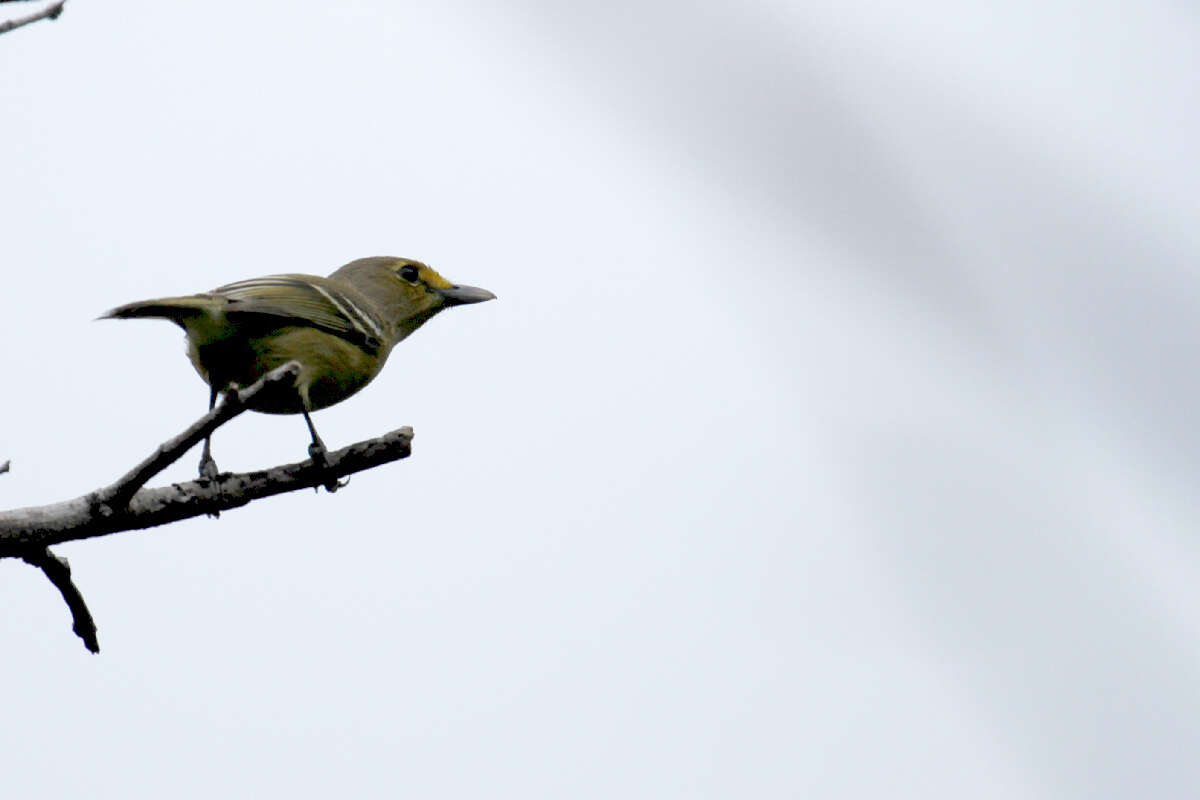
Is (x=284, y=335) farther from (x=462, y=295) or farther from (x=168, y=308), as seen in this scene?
(x=462, y=295)

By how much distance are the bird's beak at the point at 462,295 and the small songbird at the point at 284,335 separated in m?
0.75

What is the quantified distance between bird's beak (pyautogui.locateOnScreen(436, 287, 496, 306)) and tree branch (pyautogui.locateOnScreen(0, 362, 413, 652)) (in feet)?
11.2

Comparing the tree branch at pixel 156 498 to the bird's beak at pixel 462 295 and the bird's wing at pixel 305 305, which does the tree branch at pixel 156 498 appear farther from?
the bird's beak at pixel 462 295

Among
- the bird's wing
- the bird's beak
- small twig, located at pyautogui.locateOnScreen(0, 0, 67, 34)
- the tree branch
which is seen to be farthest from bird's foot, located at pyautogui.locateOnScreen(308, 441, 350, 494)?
the bird's beak

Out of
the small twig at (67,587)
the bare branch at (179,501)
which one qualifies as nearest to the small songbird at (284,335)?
the bare branch at (179,501)

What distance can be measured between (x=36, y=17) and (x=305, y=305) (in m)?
3.12

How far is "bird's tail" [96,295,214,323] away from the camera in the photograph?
4.85 metres

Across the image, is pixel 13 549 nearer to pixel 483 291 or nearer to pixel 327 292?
pixel 327 292

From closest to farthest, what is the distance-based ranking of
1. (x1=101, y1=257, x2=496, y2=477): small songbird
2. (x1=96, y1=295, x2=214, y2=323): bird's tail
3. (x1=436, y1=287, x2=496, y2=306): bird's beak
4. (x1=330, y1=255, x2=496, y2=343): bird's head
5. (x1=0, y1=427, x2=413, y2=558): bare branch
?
1. (x1=0, y1=427, x2=413, y2=558): bare branch
2. (x1=96, y1=295, x2=214, y2=323): bird's tail
3. (x1=101, y1=257, x2=496, y2=477): small songbird
4. (x1=330, y1=255, x2=496, y2=343): bird's head
5. (x1=436, y1=287, x2=496, y2=306): bird's beak

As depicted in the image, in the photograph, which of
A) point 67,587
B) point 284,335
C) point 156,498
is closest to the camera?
point 67,587

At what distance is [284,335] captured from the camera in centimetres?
569

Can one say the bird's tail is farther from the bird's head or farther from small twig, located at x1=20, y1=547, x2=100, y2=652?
the bird's head

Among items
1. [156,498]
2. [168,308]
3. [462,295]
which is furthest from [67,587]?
[462,295]

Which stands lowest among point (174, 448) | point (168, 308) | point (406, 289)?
point (174, 448)
